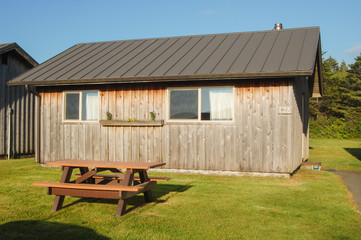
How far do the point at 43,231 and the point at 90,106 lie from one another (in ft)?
24.8

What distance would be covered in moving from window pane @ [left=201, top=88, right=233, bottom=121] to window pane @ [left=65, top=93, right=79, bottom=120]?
165 inches

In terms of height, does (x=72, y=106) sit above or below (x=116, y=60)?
below

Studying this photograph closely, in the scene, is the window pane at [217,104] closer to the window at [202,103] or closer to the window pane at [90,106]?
the window at [202,103]

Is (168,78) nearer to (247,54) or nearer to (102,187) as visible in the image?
(247,54)

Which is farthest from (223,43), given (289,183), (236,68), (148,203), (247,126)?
(148,203)

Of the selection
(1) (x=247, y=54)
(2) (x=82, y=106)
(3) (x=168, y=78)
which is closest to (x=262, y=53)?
(1) (x=247, y=54)

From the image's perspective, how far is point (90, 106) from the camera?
12547 millimetres

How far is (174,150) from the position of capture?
11.6m

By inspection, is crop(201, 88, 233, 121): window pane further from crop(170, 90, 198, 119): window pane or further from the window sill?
the window sill

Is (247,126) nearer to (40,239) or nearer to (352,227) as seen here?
(352,227)

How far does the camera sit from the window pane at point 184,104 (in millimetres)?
11328

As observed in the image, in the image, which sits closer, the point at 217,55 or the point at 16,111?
the point at 217,55

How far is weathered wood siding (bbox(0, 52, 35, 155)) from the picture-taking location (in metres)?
15.6

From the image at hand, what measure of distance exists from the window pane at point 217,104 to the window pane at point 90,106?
351cm
